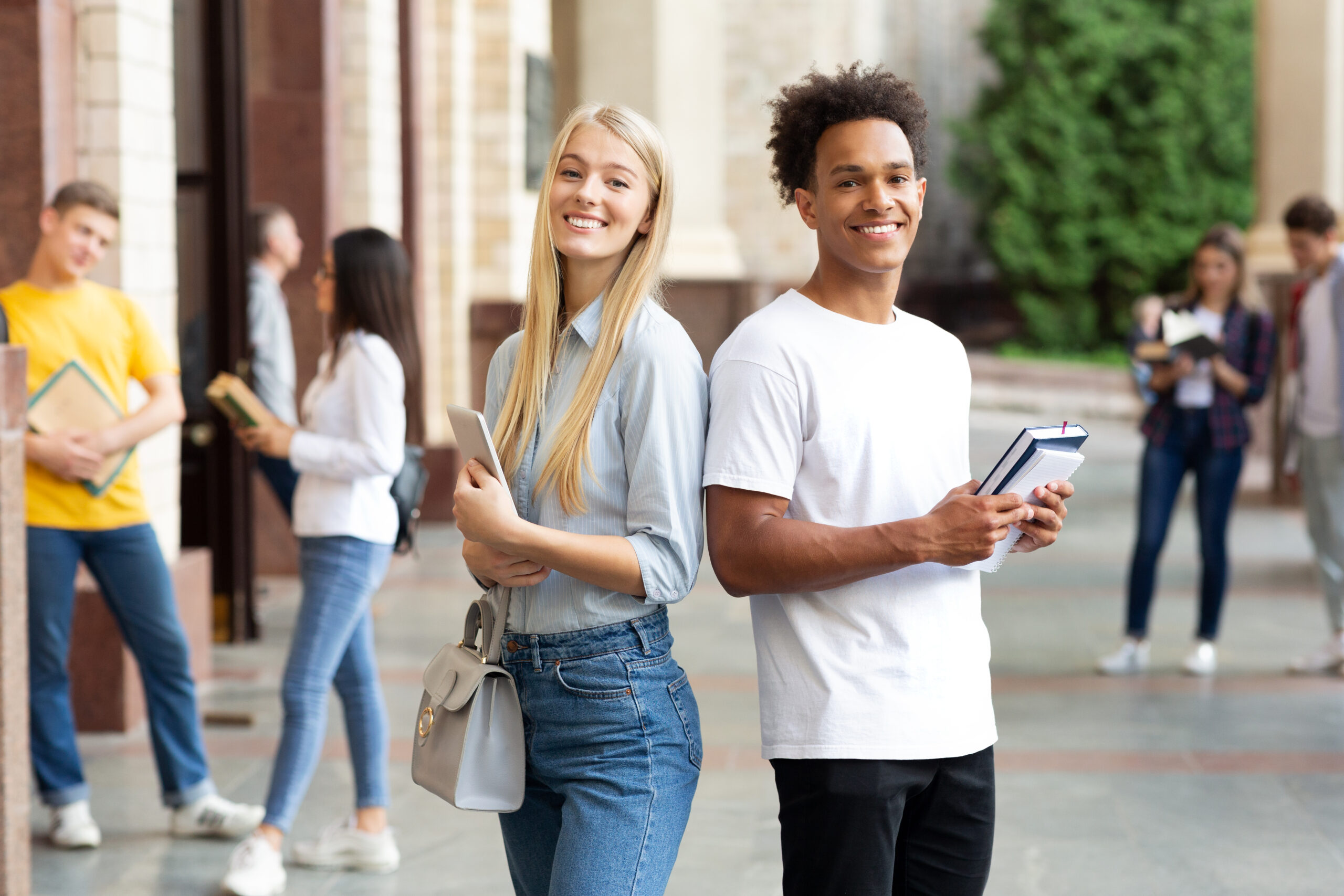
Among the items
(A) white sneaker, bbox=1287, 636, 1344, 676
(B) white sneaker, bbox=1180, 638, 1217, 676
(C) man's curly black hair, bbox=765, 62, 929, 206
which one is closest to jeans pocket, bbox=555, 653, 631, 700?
(C) man's curly black hair, bbox=765, 62, 929, 206

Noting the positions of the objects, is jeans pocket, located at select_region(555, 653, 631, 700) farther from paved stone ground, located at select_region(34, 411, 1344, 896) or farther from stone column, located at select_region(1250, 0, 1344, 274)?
stone column, located at select_region(1250, 0, 1344, 274)

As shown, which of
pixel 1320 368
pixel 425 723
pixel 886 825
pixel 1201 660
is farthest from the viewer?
pixel 1201 660

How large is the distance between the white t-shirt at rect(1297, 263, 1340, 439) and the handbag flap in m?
5.38

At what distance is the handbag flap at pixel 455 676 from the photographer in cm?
→ 236

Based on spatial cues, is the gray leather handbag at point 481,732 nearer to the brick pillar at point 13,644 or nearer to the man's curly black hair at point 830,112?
the man's curly black hair at point 830,112

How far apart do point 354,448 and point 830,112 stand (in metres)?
2.30

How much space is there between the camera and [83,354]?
477 cm

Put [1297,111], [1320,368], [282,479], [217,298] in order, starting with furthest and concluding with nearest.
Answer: [1297,111]
[217,298]
[282,479]
[1320,368]

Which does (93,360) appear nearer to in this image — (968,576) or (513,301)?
(968,576)

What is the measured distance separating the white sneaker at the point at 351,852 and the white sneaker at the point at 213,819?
287 millimetres

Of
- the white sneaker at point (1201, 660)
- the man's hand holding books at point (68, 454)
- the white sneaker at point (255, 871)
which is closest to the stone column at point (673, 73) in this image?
the white sneaker at point (1201, 660)

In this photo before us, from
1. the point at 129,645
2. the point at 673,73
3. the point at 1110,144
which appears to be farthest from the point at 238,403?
the point at 1110,144

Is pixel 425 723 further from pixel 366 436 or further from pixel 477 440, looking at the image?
pixel 366 436

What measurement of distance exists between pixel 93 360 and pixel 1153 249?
1069 inches
